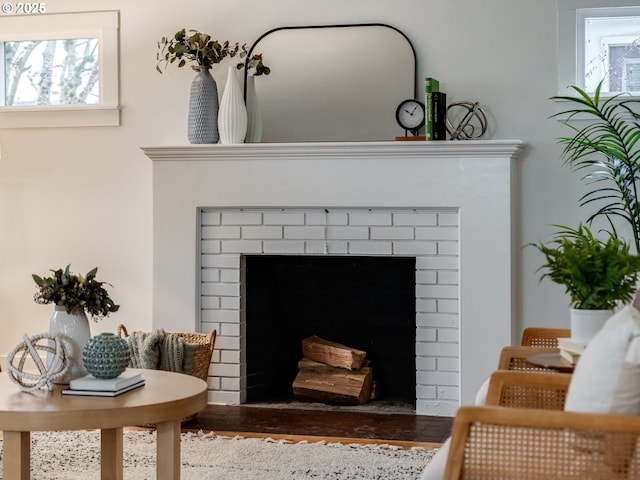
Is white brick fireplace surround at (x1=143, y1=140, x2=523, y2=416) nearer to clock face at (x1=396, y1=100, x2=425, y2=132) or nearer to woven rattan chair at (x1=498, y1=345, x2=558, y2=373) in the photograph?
clock face at (x1=396, y1=100, x2=425, y2=132)

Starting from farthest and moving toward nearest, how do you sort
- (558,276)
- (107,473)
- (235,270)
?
1. (235,270)
2. (107,473)
3. (558,276)

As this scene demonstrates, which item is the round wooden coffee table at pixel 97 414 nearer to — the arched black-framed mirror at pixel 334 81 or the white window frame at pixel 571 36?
the arched black-framed mirror at pixel 334 81

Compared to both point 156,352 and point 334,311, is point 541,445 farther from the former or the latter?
point 334,311

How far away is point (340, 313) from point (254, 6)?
1.78 meters

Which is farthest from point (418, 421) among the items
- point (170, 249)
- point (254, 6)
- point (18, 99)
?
point (18, 99)

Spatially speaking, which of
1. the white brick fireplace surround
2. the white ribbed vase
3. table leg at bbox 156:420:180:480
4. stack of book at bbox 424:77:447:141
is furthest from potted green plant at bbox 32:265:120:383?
stack of book at bbox 424:77:447:141

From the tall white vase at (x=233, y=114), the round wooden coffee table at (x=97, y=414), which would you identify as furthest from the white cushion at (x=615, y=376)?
the tall white vase at (x=233, y=114)

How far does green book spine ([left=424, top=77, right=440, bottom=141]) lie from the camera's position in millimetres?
4582

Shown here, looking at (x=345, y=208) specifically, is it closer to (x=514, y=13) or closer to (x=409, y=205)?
(x=409, y=205)

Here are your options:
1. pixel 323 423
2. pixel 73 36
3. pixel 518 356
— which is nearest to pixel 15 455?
pixel 518 356

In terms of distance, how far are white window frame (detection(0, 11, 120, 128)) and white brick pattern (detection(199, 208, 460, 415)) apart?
3.00ft

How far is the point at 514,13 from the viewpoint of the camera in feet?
15.6

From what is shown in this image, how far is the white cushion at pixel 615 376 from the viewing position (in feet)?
7.03

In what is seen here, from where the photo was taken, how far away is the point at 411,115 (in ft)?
15.6
